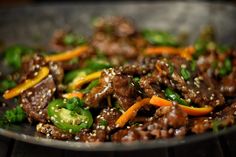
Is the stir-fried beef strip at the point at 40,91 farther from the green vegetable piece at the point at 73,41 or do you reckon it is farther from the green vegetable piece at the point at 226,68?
the green vegetable piece at the point at 226,68

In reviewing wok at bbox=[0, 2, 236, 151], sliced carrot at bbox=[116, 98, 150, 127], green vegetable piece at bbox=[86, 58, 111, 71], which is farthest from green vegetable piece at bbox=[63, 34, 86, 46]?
sliced carrot at bbox=[116, 98, 150, 127]

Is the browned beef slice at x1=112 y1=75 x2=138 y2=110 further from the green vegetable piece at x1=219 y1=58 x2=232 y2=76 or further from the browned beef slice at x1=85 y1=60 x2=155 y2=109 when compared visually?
the green vegetable piece at x1=219 y1=58 x2=232 y2=76

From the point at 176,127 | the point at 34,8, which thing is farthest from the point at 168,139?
the point at 34,8

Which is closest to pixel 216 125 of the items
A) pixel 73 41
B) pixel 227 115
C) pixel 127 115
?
pixel 227 115

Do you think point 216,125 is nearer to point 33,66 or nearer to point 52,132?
point 52,132

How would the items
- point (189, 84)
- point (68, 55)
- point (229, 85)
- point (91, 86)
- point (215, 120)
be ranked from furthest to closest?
point (68, 55) < point (229, 85) < point (91, 86) < point (189, 84) < point (215, 120)

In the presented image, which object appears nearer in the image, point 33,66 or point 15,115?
point 15,115
